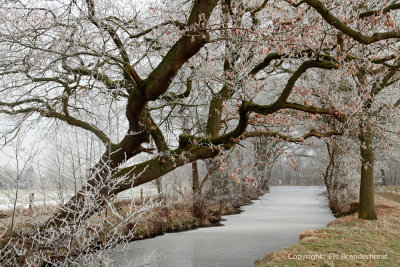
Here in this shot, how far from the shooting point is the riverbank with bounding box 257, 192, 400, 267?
19.7ft

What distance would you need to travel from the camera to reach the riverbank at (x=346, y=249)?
600cm

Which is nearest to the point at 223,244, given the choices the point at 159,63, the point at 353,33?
the point at 159,63

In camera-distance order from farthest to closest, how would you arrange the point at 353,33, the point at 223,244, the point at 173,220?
1. the point at 173,220
2. the point at 223,244
3. the point at 353,33

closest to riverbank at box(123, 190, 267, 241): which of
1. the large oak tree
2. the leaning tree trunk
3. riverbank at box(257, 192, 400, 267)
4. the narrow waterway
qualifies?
the narrow waterway

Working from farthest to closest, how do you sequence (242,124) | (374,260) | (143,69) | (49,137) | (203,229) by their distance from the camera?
(203,229) < (143,69) < (49,137) < (374,260) < (242,124)

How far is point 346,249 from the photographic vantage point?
268 inches

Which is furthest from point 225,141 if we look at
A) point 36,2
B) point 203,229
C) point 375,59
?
point 203,229

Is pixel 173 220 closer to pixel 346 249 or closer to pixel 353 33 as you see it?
pixel 346 249

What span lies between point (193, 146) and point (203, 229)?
860 cm

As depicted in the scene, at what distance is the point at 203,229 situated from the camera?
46.1ft

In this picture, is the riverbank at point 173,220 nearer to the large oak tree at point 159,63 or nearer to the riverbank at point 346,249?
the riverbank at point 346,249

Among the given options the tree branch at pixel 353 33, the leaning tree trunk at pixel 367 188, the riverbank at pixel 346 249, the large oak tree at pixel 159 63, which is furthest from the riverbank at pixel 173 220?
the tree branch at pixel 353 33

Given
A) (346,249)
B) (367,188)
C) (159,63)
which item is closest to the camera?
(159,63)

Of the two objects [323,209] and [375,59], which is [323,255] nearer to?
[375,59]
